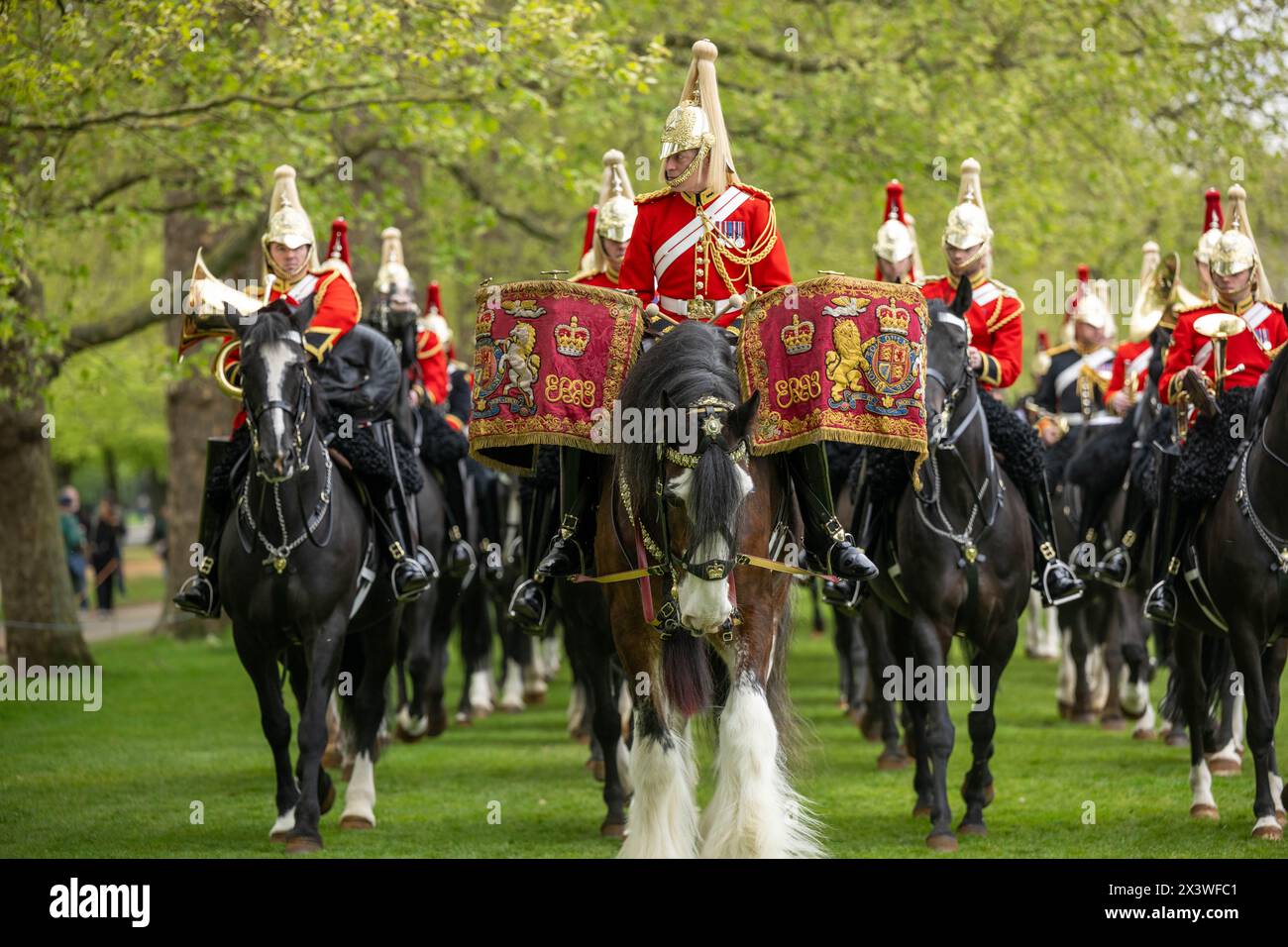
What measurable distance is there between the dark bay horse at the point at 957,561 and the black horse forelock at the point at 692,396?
7.68 ft

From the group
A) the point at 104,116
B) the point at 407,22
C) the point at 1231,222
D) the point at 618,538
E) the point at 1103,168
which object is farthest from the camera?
the point at 1103,168

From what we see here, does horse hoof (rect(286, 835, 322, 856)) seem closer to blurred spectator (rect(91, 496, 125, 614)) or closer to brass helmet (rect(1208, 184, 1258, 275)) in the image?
brass helmet (rect(1208, 184, 1258, 275))

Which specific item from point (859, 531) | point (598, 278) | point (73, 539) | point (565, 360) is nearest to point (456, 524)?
point (598, 278)

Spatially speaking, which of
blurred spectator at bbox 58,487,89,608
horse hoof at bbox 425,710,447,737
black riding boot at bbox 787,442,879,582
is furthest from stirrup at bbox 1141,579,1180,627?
blurred spectator at bbox 58,487,89,608

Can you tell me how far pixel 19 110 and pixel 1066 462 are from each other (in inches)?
358

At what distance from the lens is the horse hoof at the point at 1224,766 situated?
42.8 feet

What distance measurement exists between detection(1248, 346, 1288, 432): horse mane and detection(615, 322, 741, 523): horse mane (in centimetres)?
360

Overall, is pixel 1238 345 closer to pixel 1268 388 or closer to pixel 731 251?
pixel 1268 388

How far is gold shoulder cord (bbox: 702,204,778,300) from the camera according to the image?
899 cm

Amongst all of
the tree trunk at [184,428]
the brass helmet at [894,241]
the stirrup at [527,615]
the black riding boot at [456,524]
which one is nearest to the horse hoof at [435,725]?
the black riding boot at [456,524]

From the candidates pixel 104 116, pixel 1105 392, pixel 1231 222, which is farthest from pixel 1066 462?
pixel 104 116

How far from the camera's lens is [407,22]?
56.5ft

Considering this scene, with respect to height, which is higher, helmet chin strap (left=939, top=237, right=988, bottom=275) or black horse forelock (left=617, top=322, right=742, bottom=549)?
helmet chin strap (left=939, top=237, right=988, bottom=275)
